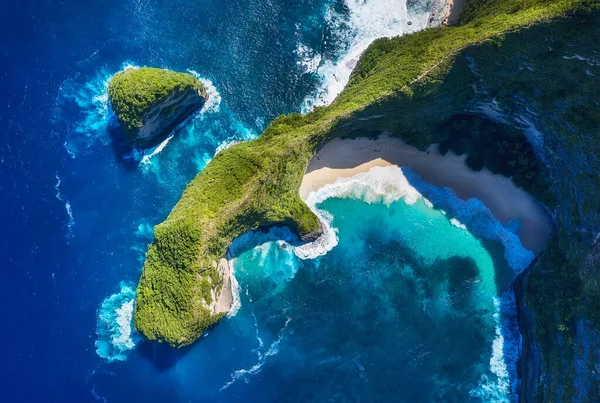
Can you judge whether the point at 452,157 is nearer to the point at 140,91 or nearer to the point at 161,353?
the point at 140,91

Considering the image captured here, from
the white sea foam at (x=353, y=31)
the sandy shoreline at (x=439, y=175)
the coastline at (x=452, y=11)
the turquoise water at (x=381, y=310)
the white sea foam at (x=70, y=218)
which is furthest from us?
the white sea foam at (x=353, y=31)

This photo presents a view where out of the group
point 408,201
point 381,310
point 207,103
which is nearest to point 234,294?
point 381,310

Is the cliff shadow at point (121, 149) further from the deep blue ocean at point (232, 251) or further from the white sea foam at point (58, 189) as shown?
the white sea foam at point (58, 189)

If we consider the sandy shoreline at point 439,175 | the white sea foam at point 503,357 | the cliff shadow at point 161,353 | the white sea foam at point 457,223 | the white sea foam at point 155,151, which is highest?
the white sea foam at point 155,151

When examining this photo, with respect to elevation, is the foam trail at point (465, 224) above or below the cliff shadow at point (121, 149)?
below

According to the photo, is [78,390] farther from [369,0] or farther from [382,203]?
[369,0]

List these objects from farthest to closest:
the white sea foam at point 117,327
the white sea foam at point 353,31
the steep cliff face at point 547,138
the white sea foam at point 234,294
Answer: the white sea foam at point 353,31 < the white sea foam at point 234,294 < the white sea foam at point 117,327 < the steep cliff face at point 547,138

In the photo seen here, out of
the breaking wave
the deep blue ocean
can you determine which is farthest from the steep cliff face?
the deep blue ocean

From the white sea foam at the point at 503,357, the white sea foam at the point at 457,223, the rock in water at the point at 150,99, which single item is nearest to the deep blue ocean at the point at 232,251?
the white sea foam at the point at 503,357
